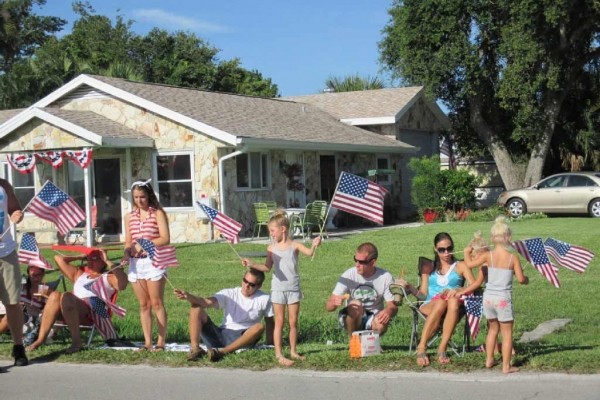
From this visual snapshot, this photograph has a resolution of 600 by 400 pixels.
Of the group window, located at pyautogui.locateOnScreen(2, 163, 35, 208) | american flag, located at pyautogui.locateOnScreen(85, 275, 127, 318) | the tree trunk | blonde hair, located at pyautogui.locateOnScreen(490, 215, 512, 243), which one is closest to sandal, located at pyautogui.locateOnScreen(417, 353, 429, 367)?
blonde hair, located at pyautogui.locateOnScreen(490, 215, 512, 243)

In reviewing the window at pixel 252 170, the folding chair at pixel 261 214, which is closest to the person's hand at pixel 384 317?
the folding chair at pixel 261 214

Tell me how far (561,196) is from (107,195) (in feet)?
45.0

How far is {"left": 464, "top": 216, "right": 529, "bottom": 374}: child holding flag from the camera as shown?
25.1 feet

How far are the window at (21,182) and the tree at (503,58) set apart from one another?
14199mm

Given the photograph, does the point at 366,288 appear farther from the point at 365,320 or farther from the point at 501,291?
the point at 501,291

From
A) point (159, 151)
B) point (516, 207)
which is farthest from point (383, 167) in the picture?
point (159, 151)

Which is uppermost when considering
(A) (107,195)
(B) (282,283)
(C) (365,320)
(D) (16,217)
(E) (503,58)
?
(E) (503,58)

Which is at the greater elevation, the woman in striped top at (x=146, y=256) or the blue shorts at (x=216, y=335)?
the woman in striped top at (x=146, y=256)

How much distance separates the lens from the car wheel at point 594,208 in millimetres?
26953

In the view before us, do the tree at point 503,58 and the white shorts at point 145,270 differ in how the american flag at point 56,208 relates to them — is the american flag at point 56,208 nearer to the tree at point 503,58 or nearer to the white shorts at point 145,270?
the white shorts at point 145,270

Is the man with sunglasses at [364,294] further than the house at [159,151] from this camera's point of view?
No

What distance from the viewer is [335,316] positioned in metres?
11.0

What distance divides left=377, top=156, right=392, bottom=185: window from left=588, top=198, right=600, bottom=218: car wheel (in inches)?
257

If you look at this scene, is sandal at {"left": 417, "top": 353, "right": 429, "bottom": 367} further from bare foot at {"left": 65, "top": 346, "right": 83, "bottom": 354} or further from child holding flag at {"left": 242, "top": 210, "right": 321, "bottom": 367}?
bare foot at {"left": 65, "top": 346, "right": 83, "bottom": 354}
